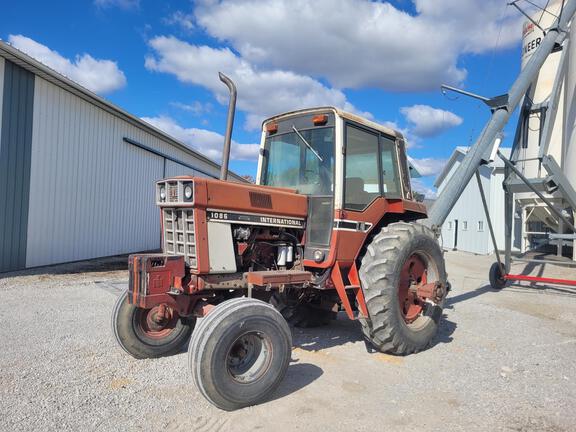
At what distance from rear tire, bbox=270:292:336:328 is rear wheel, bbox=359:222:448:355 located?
108 centimetres

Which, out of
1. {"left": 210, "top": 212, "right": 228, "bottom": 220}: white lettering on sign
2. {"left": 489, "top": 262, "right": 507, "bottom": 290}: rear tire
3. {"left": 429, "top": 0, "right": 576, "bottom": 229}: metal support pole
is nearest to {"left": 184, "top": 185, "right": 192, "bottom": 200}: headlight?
{"left": 210, "top": 212, "right": 228, "bottom": 220}: white lettering on sign

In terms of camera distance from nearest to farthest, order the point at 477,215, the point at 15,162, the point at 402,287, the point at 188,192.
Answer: the point at 188,192, the point at 402,287, the point at 15,162, the point at 477,215

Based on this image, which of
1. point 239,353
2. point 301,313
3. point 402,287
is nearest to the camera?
point 239,353

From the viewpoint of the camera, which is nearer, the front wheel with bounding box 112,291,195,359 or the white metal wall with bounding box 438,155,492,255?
the front wheel with bounding box 112,291,195,359

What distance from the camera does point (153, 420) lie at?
11.4ft

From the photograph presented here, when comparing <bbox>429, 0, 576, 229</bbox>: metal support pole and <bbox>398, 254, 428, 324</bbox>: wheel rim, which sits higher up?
<bbox>429, 0, 576, 229</bbox>: metal support pole

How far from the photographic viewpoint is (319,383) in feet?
14.2

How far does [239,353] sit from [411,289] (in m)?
2.58

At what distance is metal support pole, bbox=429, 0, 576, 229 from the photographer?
7.85 m

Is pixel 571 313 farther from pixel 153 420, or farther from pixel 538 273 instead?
pixel 153 420

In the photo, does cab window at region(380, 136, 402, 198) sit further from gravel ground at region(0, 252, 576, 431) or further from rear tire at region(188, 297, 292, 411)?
rear tire at region(188, 297, 292, 411)

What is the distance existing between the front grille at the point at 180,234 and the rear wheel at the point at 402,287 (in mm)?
1855

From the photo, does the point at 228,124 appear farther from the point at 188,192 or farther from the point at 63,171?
the point at 63,171

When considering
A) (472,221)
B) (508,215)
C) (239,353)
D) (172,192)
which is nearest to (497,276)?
(508,215)
